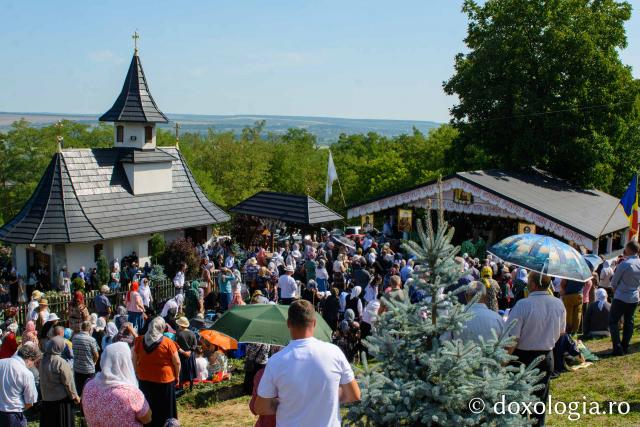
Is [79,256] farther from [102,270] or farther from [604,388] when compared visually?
[604,388]

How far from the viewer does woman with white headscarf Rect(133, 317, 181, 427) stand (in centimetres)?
845

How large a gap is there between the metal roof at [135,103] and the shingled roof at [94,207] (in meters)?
1.72

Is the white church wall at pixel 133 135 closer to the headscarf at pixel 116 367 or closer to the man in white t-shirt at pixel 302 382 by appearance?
the headscarf at pixel 116 367

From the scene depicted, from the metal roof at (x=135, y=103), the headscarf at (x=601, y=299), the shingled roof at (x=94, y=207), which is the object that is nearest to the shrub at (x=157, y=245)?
the shingled roof at (x=94, y=207)

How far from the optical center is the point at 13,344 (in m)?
10.1

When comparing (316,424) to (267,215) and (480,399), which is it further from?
(267,215)

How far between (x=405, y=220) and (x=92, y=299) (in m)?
13.5

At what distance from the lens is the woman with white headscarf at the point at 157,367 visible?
8.45m

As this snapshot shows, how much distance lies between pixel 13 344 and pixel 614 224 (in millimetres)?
23869

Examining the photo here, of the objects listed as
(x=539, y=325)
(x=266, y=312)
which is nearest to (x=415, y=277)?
(x=539, y=325)

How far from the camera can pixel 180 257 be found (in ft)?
86.4

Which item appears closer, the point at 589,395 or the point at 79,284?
the point at 589,395

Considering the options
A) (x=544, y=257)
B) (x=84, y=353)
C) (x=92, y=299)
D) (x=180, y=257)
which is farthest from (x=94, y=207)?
(x=544, y=257)

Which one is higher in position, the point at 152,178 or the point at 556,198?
the point at 152,178
